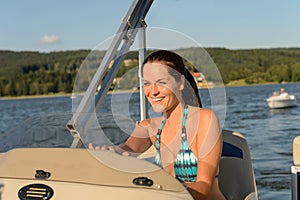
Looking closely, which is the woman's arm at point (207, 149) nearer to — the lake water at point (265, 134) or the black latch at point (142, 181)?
the lake water at point (265, 134)

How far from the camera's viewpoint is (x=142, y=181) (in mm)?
1652

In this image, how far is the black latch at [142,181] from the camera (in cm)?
165

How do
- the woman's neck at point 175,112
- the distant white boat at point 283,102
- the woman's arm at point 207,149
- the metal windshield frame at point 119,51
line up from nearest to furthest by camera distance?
Answer: the woman's arm at point 207,149
the woman's neck at point 175,112
the metal windshield frame at point 119,51
the distant white boat at point 283,102

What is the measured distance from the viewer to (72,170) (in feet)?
5.57

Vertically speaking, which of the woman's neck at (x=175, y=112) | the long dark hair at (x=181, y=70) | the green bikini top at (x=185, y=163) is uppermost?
the long dark hair at (x=181, y=70)

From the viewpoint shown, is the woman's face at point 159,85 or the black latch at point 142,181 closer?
the black latch at point 142,181

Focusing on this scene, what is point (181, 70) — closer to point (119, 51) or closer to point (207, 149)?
point (207, 149)

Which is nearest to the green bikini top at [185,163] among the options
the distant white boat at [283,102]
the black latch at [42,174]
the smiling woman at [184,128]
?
the smiling woman at [184,128]

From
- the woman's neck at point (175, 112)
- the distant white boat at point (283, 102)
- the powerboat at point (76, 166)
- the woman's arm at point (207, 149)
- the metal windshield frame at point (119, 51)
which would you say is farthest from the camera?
the distant white boat at point (283, 102)

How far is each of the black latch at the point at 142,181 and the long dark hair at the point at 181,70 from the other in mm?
475

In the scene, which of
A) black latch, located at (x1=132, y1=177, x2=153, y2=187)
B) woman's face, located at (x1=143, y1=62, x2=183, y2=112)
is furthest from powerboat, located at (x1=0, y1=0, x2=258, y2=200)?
woman's face, located at (x1=143, y1=62, x2=183, y2=112)

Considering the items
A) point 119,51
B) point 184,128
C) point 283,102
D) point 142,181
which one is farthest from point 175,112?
point 283,102

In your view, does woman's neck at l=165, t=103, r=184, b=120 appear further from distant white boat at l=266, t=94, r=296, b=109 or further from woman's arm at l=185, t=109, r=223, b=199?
distant white boat at l=266, t=94, r=296, b=109

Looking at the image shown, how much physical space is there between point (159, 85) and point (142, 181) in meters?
0.44
